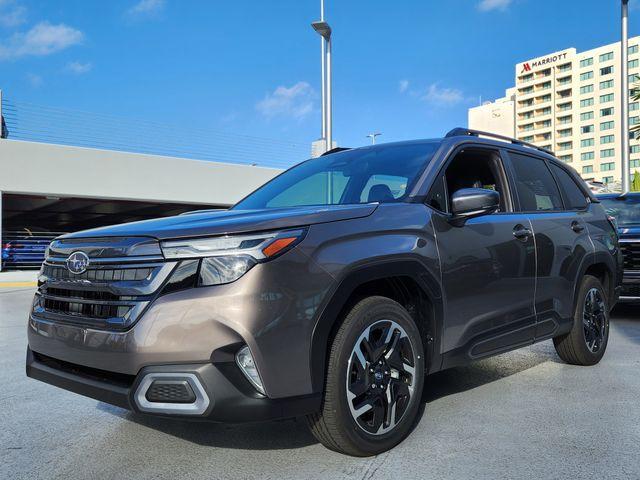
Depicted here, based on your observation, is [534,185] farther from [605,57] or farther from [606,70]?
[605,57]

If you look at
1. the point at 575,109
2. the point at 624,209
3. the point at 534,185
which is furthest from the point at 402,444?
the point at 575,109

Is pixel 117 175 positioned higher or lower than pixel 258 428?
higher

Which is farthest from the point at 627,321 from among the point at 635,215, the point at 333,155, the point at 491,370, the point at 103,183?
the point at 103,183

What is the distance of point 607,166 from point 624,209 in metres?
108

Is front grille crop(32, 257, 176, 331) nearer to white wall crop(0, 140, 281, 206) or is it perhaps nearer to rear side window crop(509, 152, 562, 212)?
rear side window crop(509, 152, 562, 212)

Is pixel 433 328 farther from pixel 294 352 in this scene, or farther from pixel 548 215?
pixel 548 215

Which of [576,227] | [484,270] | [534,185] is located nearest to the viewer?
[484,270]

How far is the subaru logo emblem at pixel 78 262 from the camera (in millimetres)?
2805

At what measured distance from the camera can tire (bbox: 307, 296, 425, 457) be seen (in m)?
2.73

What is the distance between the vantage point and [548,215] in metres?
4.43

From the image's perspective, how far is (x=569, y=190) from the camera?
5012 mm

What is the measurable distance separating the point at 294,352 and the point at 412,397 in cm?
90

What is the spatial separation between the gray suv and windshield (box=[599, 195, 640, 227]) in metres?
4.31

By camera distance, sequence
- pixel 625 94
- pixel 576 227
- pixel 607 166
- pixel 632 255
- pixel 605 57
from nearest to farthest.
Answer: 1. pixel 576 227
2. pixel 632 255
3. pixel 625 94
4. pixel 605 57
5. pixel 607 166
